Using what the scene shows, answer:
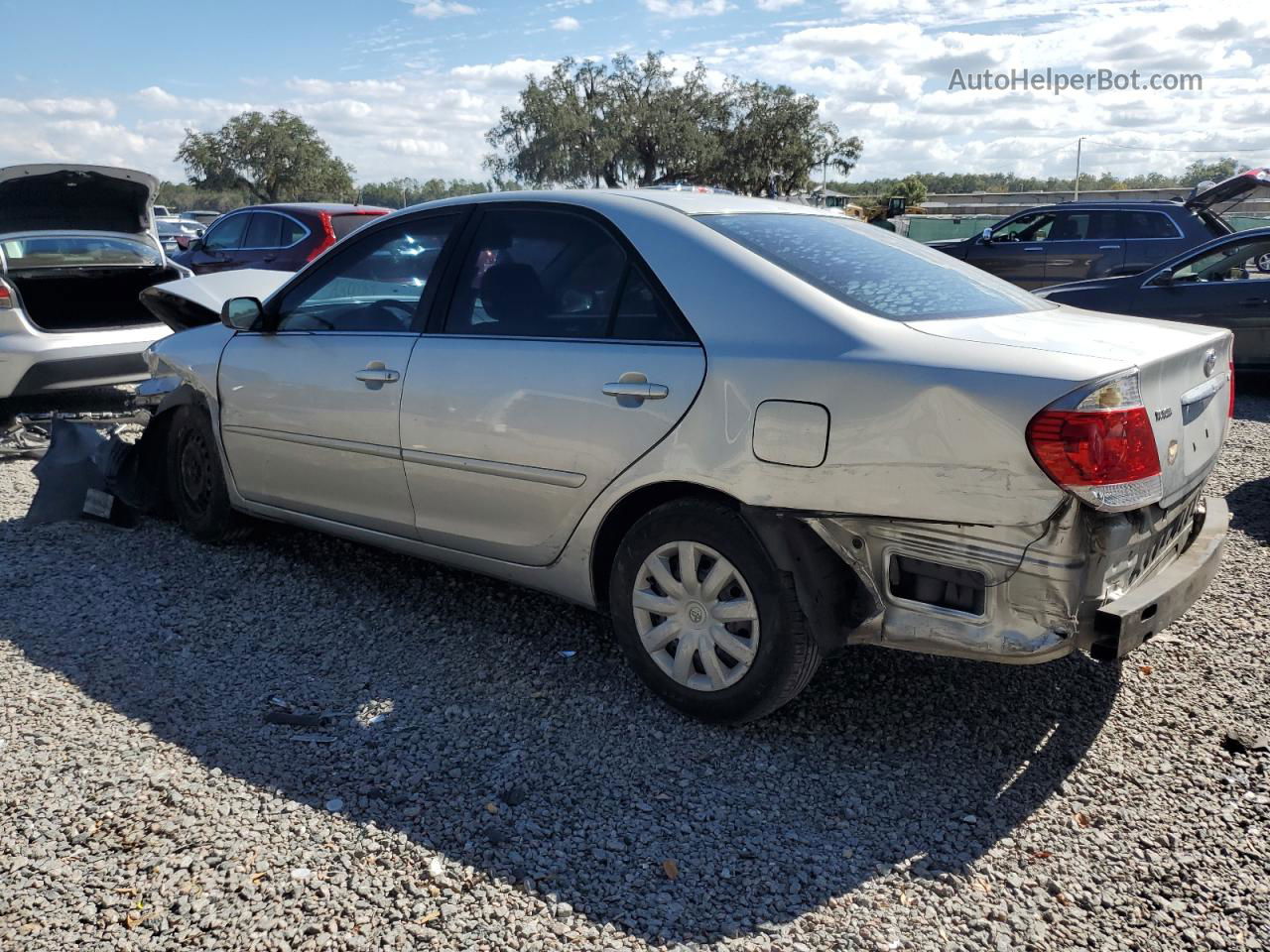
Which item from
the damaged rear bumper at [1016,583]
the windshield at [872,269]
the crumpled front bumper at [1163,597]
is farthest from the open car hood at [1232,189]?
the damaged rear bumper at [1016,583]

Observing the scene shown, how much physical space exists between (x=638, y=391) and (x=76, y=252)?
7.03 m

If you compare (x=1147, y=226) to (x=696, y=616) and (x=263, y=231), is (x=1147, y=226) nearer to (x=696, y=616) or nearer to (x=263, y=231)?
(x=263, y=231)

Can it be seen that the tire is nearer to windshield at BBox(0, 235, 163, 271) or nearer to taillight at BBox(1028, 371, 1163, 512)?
taillight at BBox(1028, 371, 1163, 512)

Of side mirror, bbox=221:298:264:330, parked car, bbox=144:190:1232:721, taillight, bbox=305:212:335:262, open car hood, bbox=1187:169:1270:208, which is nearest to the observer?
parked car, bbox=144:190:1232:721

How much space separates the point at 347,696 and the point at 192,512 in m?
2.15

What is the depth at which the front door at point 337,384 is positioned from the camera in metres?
4.21

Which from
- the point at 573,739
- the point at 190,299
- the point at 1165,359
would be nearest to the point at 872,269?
the point at 1165,359

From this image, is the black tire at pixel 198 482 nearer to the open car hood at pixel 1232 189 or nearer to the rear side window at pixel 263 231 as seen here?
the rear side window at pixel 263 231

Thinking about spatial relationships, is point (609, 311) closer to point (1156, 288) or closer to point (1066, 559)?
point (1066, 559)

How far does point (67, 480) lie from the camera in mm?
5719

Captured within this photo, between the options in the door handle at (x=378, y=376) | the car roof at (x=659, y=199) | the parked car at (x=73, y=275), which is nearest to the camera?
the car roof at (x=659, y=199)

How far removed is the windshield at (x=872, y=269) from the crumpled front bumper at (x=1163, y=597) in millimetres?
931

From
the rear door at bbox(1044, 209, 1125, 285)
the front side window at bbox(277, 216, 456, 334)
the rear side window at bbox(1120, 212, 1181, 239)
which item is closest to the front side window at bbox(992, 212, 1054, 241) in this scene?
the rear door at bbox(1044, 209, 1125, 285)

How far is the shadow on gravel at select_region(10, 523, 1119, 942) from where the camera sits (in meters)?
2.80
